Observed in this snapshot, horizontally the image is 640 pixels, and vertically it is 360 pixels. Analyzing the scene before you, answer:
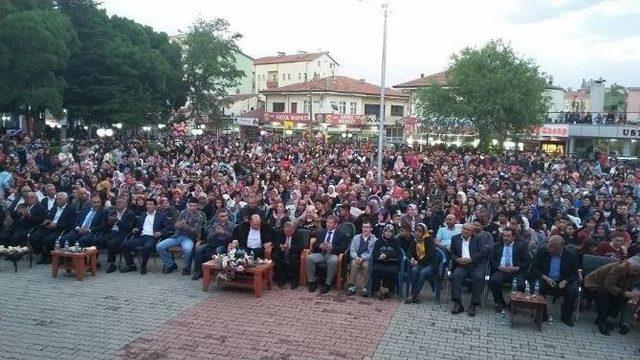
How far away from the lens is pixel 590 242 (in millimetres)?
9117

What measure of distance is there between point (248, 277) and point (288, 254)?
931 millimetres

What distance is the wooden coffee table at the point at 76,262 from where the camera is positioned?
9531 millimetres

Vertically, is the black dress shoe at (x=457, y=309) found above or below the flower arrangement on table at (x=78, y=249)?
below

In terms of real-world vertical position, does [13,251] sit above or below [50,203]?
below

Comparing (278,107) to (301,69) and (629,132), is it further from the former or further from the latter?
(629,132)

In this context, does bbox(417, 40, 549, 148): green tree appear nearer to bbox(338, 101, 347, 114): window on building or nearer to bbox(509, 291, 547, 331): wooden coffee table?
bbox(338, 101, 347, 114): window on building

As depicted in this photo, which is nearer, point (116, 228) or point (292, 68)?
point (116, 228)

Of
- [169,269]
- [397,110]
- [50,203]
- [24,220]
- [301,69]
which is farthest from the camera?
[301,69]

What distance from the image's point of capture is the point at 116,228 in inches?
424

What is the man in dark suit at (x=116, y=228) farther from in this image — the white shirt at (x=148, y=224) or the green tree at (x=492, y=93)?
the green tree at (x=492, y=93)

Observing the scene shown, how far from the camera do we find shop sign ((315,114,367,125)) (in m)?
50.2

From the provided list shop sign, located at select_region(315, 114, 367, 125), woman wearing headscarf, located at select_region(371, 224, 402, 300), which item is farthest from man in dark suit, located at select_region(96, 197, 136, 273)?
shop sign, located at select_region(315, 114, 367, 125)

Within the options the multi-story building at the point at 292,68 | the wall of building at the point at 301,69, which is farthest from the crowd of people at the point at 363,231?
the wall of building at the point at 301,69

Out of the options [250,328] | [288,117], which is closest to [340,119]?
[288,117]
